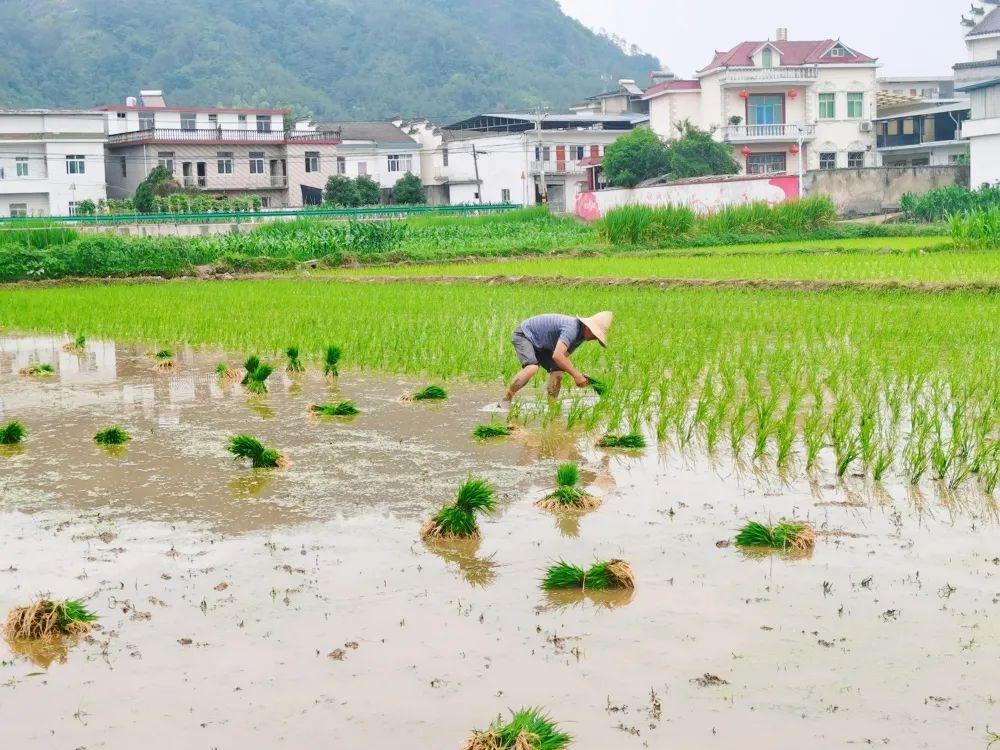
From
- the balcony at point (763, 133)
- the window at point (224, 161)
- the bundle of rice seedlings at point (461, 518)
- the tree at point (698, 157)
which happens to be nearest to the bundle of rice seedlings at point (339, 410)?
the bundle of rice seedlings at point (461, 518)

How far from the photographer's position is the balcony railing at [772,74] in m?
48.3

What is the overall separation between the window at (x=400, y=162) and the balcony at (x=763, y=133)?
16.4 m

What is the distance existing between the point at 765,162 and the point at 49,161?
93.4 feet

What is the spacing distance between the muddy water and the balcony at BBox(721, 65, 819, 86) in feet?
143

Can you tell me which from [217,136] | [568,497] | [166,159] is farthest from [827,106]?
[568,497]

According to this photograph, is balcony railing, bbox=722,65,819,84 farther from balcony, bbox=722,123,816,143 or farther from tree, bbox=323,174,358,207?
tree, bbox=323,174,358,207

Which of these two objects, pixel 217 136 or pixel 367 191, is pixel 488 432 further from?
pixel 217 136

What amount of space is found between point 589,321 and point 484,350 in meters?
3.47

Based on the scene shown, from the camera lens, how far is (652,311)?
554 inches

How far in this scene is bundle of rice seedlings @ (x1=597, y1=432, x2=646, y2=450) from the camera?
23.9ft

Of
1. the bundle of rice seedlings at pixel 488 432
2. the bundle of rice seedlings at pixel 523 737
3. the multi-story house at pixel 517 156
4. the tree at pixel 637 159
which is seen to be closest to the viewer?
the bundle of rice seedlings at pixel 523 737

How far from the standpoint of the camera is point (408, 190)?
181 ft

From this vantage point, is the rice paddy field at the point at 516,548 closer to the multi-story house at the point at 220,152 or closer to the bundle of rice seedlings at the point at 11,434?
the bundle of rice seedlings at the point at 11,434

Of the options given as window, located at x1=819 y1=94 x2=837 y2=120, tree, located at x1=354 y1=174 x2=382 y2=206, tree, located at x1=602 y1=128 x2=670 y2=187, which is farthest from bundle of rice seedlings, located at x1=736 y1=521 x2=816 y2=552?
Result: tree, located at x1=354 y1=174 x2=382 y2=206
